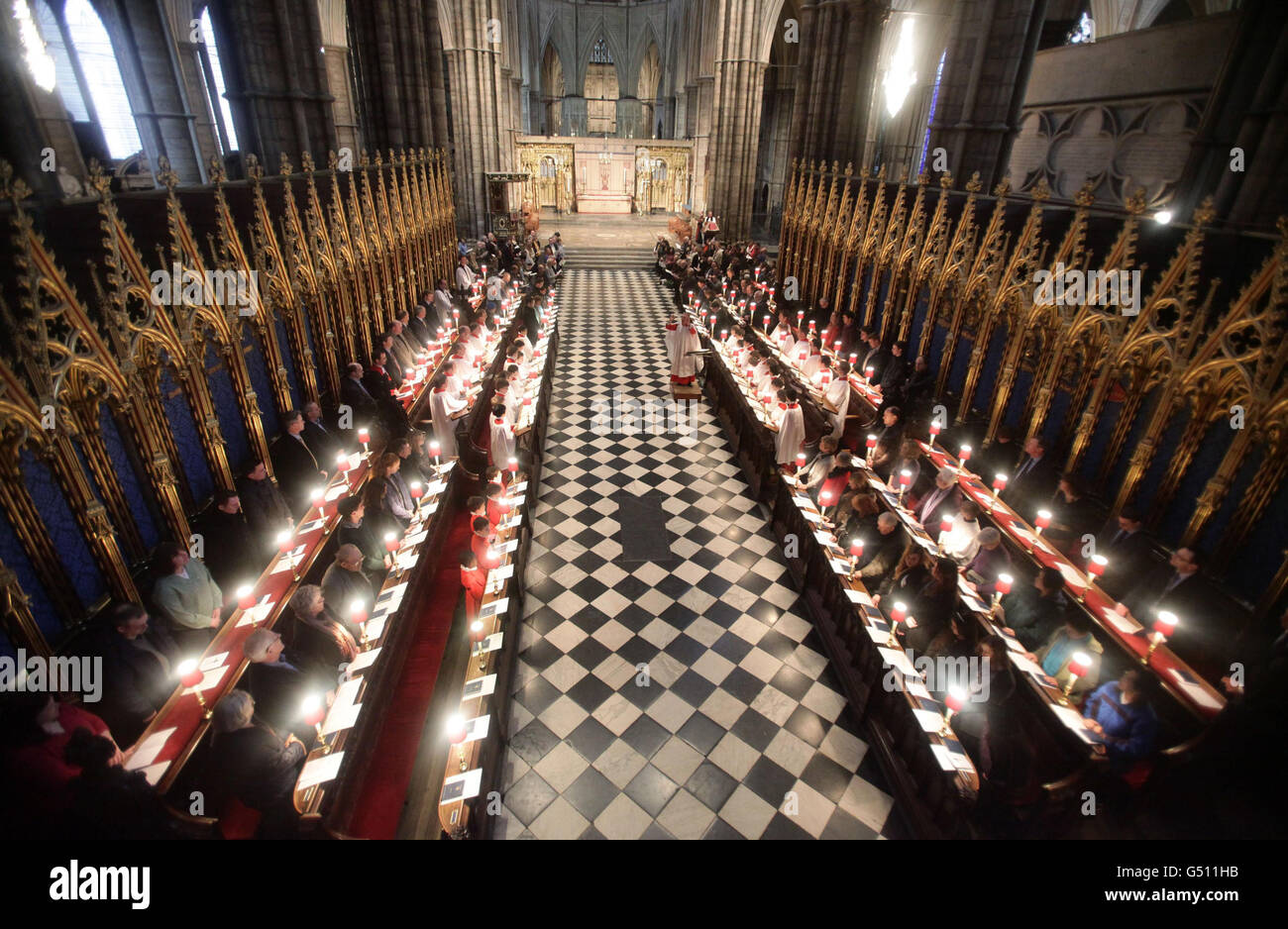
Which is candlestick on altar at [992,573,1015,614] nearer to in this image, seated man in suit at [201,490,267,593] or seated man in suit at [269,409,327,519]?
seated man in suit at [201,490,267,593]

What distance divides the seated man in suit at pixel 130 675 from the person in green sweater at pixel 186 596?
0.44 m

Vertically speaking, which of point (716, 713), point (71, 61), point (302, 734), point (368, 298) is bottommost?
point (716, 713)

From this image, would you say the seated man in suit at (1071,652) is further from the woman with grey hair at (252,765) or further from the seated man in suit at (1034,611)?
the woman with grey hair at (252,765)

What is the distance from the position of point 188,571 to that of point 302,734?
6.10ft

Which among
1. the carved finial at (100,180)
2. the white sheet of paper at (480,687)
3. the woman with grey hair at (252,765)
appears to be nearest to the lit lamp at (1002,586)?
the white sheet of paper at (480,687)

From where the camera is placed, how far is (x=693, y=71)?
39094 mm

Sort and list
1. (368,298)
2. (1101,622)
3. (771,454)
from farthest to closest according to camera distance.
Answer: (368,298), (771,454), (1101,622)

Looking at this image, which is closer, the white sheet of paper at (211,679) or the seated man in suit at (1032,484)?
the white sheet of paper at (211,679)

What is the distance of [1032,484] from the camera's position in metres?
7.72

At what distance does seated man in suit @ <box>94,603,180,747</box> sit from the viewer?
14.5 ft

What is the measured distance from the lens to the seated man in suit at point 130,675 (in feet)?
14.5

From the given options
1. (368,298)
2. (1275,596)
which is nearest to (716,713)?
(1275,596)

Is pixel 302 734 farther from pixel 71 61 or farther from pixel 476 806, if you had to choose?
pixel 71 61
